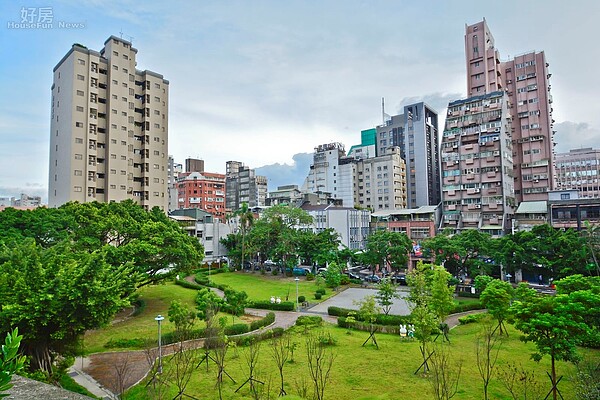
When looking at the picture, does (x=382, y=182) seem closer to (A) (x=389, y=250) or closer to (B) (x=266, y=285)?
(A) (x=389, y=250)

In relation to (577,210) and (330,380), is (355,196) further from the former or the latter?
(330,380)

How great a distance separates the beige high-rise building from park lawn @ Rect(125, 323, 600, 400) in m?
39.7

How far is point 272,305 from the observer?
31.6m

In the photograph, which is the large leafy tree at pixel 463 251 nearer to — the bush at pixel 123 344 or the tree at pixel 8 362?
the bush at pixel 123 344

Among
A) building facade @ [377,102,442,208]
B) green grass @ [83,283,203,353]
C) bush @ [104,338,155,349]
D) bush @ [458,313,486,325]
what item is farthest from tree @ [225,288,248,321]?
building facade @ [377,102,442,208]

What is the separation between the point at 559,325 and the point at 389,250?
29.3 meters

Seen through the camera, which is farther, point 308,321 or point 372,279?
point 372,279

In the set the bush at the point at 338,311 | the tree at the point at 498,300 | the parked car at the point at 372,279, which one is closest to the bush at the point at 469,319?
the tree at the point at 498,300

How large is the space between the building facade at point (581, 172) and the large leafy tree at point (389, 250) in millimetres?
67213

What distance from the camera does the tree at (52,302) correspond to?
1304cm

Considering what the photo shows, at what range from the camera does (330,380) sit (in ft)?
50.7

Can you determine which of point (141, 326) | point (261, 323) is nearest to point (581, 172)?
point (261, 323)

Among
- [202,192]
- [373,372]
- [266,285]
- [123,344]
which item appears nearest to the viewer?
[373,372]

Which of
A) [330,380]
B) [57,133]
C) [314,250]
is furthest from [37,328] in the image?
[57,133]
